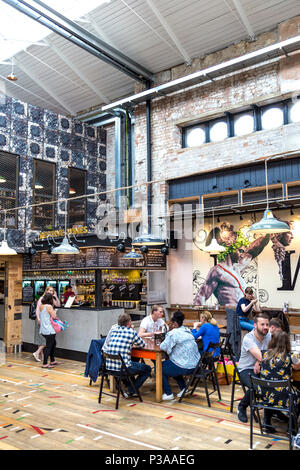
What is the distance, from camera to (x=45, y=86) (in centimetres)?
1352

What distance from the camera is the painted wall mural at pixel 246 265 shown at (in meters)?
9.73

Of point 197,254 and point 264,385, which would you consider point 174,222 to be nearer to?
point 197,254

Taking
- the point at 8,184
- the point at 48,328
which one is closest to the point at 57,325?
the point at 48,328

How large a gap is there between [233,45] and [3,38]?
610 cm

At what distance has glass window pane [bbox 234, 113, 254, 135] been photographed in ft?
35.2

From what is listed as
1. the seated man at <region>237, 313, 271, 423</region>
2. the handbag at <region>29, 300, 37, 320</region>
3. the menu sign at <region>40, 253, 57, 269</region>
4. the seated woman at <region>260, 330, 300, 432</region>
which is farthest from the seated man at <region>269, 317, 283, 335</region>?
the menu sign at <region>40, 253, 57, 269</region>

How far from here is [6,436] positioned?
4.38 meters

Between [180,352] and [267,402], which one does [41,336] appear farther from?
[267,402]

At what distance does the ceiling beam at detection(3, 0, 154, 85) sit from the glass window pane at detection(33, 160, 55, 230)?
3325 millimetres

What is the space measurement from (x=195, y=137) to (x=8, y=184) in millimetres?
5387

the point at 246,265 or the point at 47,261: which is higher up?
the point at 47,261

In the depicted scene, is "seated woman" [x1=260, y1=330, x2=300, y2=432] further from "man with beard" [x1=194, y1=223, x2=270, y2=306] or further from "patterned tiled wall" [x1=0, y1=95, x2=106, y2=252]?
"patterned tiled wall" [x1=0, y1=95, x2=106, y2=252]
